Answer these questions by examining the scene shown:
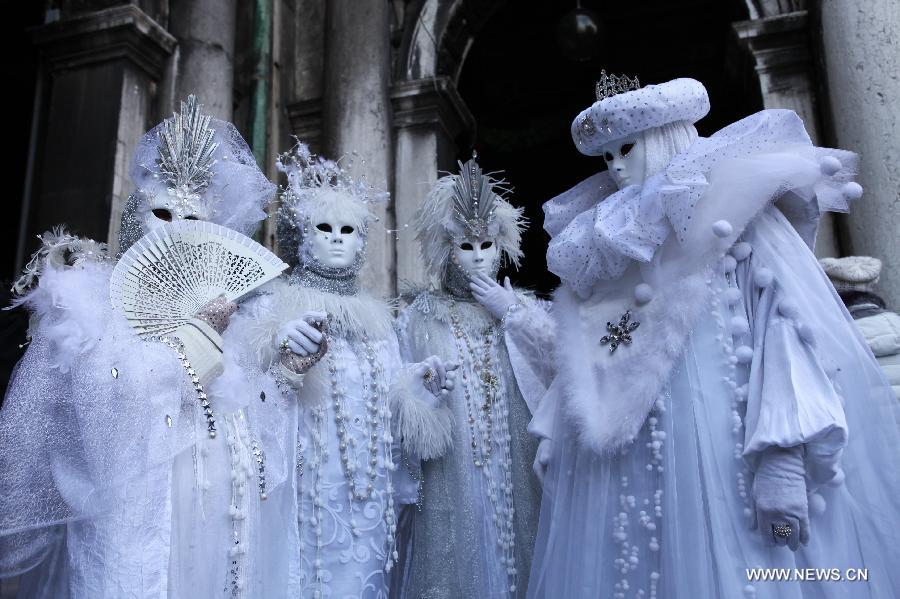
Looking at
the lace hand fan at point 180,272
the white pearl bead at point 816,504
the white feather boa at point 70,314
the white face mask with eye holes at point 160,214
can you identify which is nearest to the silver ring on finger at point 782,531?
the white pearl bead at point 816,504

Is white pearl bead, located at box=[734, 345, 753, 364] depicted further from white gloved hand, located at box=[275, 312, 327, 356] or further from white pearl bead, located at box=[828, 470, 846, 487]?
white gloved hand, located at box=[275, 312, 327, 356]

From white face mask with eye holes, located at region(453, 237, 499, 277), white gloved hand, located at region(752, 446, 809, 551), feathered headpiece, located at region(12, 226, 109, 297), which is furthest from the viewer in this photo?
white face mask with eye holes, located at region(453, 237, 499, 277)

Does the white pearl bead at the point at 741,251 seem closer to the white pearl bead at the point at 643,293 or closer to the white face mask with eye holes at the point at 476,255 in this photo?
the white pearl bead at the point at 643,293

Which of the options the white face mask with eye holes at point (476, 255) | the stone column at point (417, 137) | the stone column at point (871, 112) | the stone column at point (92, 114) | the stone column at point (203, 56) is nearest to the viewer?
→ the white face mask with eye holes at point (476, 255)

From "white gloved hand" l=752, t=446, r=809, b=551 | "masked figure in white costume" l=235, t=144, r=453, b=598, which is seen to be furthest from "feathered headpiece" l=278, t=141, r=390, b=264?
"white gloved hand" l=752, t=446, r=809, b=551

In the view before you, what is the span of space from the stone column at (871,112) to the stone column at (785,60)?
455mm

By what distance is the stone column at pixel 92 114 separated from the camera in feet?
15.8

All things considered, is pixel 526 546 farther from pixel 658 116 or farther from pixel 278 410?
pixel 658 116

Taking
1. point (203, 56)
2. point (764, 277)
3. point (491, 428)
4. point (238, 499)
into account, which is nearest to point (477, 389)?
point (491, 428)

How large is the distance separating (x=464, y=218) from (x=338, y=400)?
1082 millimetres

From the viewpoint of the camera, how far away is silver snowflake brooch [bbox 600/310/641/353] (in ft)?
7.86

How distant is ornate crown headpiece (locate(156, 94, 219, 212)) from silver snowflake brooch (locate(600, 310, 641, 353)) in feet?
5.05

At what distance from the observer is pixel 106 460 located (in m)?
2.09

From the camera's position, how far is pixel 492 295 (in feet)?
11.3
